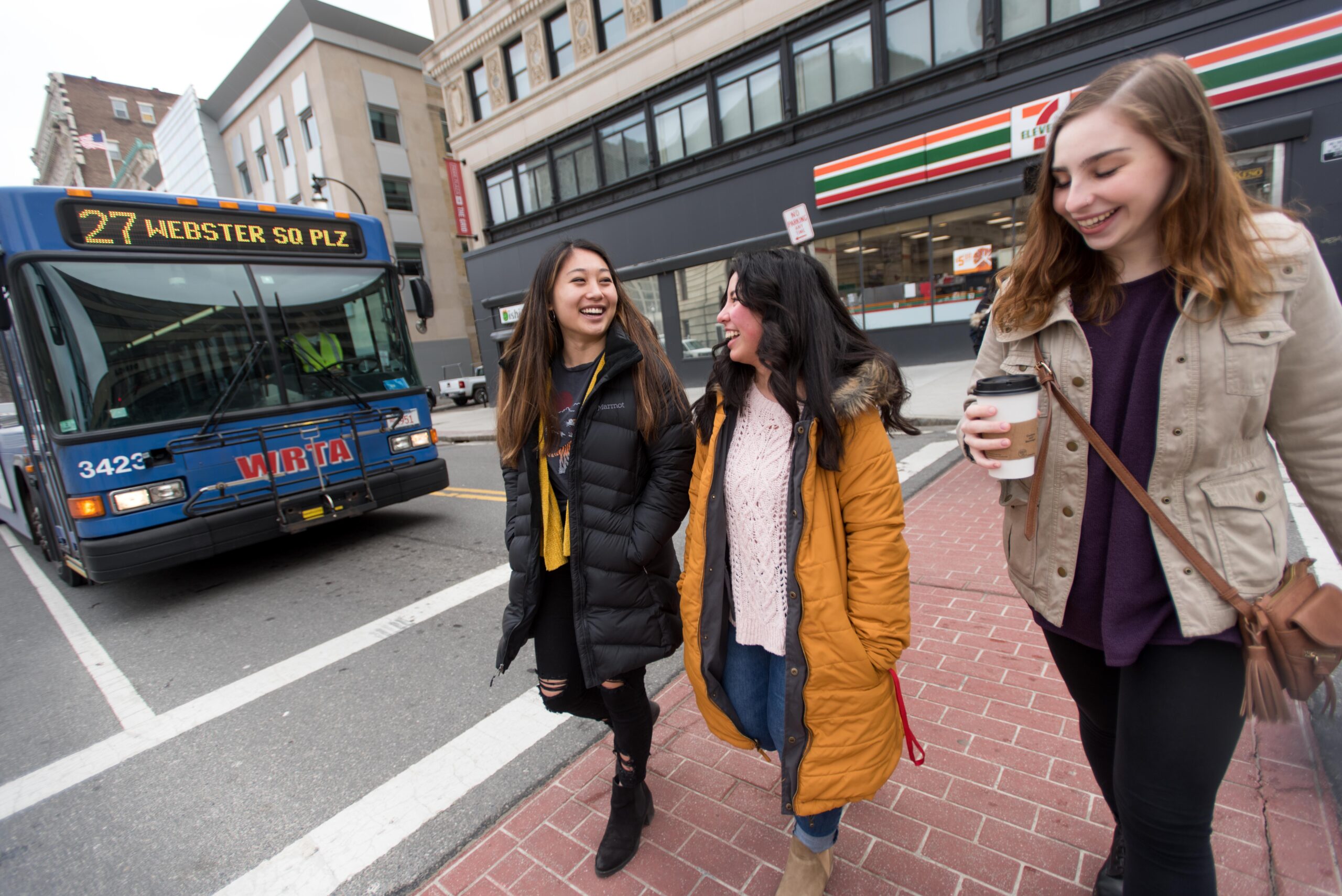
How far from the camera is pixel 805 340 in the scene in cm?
158

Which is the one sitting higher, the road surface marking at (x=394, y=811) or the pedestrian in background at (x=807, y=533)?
the pedestrian in background at (x=807, y=533)

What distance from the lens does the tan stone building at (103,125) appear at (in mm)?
42719

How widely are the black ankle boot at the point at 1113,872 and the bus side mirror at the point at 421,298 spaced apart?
249 inches

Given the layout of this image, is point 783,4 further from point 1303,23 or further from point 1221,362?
point 1221,362

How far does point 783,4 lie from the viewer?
13.2 metres

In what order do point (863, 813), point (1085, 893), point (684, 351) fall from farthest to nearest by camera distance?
1. point (684, 351)
2. point (863, 813)
3. point (1085, 893)

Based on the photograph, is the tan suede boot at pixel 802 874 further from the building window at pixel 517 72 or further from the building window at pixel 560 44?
the building window at pixel 517 72

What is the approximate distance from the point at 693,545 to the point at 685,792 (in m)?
1.15

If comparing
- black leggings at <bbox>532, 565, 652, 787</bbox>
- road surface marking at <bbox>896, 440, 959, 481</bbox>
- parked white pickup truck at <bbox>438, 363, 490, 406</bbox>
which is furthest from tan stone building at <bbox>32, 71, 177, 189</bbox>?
black leggings at <bbox>532, 565, 652, 787</bbox>

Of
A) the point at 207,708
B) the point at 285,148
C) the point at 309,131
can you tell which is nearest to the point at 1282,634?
the point at 207,708

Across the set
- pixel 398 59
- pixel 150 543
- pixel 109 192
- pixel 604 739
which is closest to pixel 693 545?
pixel 604 739

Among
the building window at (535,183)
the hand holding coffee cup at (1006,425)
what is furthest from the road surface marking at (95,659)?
the building window at (535,183)

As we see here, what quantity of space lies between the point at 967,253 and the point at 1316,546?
32.2ft

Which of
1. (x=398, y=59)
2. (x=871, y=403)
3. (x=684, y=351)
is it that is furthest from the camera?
(x=398, y=59)
